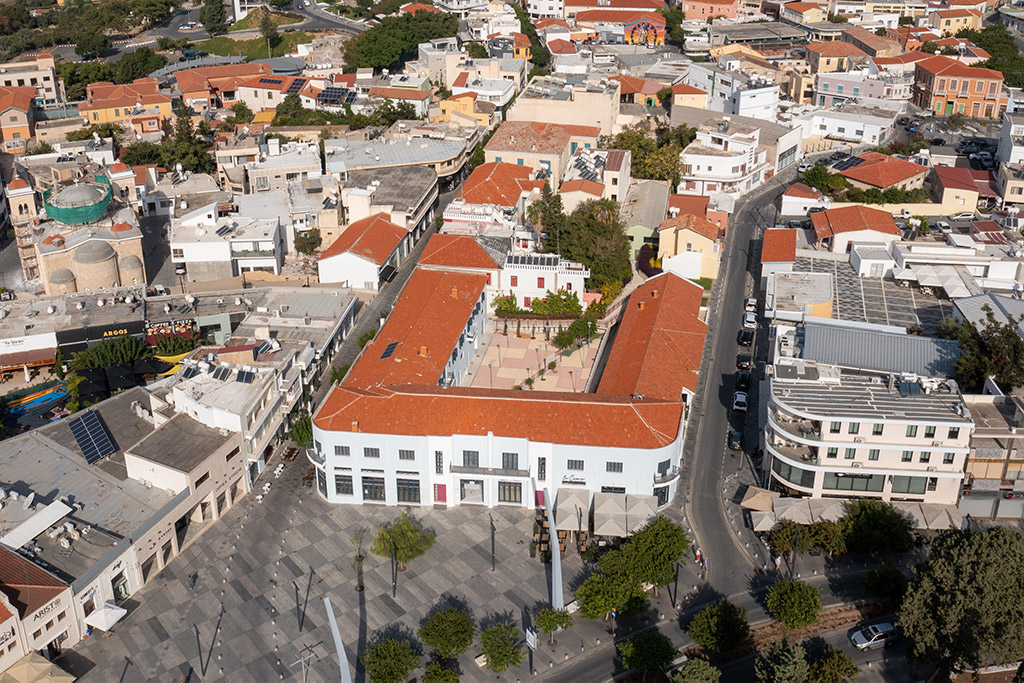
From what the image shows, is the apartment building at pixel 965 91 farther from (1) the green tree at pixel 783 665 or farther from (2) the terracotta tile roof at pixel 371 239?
(1) the green tree at pixel 783 665

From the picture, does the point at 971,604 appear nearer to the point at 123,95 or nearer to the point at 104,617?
the point at 104,617

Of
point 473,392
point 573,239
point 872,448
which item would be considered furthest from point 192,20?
point 872,448

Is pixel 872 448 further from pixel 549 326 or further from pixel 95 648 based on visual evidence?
pixel 95 648

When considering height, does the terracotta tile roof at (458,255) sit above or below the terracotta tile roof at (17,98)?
below

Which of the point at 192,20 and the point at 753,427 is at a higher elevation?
the point at 192,20

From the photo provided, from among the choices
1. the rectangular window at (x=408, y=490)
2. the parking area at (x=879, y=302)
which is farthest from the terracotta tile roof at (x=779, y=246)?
the rectangular window at (x=408, y=490)

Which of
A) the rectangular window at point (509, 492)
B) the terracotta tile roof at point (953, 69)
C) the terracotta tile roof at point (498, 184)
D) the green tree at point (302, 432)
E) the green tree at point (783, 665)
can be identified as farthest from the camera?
the terracotta tile roof at point (953, 69)
